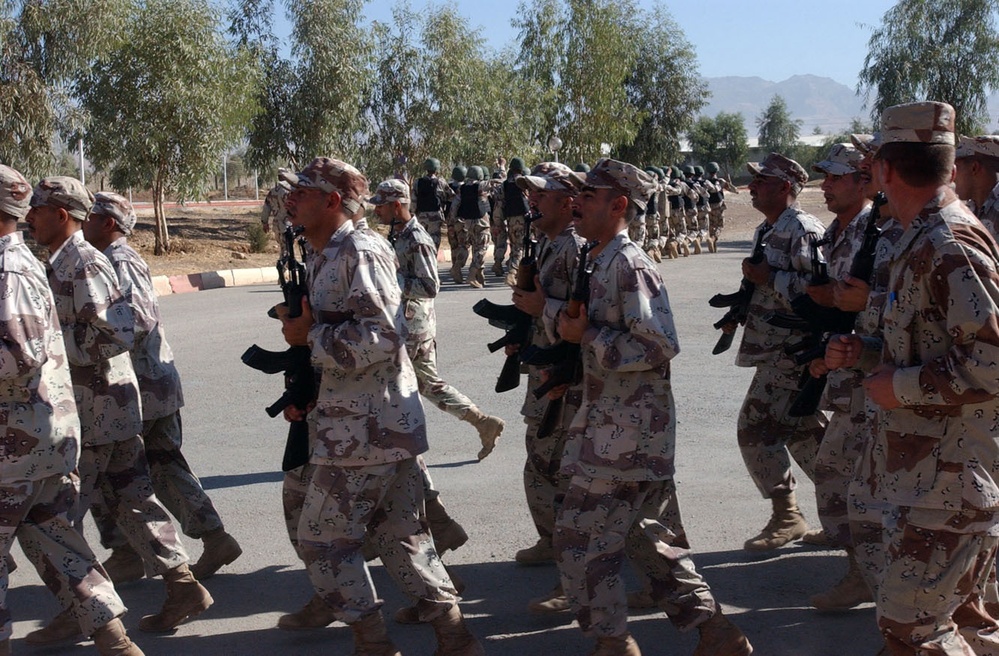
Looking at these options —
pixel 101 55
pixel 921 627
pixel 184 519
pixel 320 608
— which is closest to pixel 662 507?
pixel 921 627

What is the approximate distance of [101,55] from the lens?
21922 millimetres

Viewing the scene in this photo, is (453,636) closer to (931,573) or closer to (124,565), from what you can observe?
(931,573)

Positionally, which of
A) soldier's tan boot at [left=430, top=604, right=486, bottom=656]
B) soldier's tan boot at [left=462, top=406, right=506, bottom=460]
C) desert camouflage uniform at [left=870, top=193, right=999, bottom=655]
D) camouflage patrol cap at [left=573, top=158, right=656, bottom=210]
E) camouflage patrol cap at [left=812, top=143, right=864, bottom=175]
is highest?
camouflage patrol cap at [left=812, top=143, right=864, bottom=175]

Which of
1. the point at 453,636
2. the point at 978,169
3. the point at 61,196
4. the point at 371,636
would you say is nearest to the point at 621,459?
the point at 453,636

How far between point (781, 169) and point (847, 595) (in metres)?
2.30

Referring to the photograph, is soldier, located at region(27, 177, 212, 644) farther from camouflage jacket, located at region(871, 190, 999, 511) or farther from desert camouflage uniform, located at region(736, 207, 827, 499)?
camouflage jacket, located at region(871, 190, 999, 511)

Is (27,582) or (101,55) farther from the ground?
(101,55)

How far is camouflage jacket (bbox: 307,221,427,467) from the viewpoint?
4.32 metres

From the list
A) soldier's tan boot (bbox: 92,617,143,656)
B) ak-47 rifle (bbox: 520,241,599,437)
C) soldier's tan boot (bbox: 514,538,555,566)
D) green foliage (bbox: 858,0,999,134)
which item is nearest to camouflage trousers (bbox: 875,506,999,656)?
ak-47 rifle (bbox: 520,241,599,437)

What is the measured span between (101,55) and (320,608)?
63.6ft

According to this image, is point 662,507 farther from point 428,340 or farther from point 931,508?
point 428,340

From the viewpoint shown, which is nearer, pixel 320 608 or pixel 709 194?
pixel 320 608

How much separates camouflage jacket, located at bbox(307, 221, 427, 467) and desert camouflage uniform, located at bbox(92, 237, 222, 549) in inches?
55.4

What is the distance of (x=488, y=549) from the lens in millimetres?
6090
